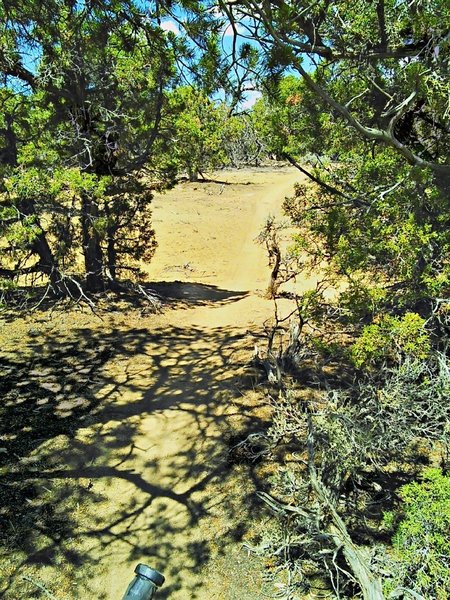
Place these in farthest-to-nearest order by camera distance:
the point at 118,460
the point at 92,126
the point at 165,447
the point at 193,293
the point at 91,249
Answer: the point at 193,293, the point at 91,249, the point at 92,126, the point at 165,447, the point at 118,460

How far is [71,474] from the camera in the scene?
5.25 meters

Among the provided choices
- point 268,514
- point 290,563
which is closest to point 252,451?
point 268,514

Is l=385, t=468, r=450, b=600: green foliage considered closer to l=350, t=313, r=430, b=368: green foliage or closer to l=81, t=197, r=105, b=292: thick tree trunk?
l=350, t=313, r=430, b=368: green foliage

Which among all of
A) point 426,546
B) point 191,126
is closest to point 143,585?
point 426,546

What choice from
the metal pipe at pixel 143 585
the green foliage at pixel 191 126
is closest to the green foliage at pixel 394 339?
the metal pipe at pixel 143 585

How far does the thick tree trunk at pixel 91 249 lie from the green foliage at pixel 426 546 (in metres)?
6.61

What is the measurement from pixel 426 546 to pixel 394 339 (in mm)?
1556

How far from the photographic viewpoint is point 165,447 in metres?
5.84

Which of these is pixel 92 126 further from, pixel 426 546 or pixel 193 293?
pixel 426 546

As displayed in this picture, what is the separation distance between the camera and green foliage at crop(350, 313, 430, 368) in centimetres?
401

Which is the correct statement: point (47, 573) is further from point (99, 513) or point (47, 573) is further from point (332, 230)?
point (332, 230)

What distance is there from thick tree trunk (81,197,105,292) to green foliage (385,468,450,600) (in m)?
6.61

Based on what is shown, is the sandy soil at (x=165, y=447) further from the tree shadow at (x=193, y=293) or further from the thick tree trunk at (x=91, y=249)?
the thick tree trunk at (x=91, y=249)

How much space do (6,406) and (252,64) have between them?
496 centimetres
